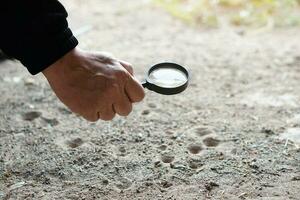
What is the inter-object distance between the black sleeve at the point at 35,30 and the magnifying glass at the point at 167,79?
13.4 inches

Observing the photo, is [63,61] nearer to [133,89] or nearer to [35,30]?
[35,30]

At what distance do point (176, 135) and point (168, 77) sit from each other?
39 centimetres

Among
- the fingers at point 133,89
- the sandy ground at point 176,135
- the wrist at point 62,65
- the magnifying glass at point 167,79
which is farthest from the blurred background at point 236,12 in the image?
the wrist at point 62,65

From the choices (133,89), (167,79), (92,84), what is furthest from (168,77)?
(92,84)

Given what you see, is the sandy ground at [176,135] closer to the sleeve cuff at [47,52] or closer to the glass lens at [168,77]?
the glass lens at [168,77]

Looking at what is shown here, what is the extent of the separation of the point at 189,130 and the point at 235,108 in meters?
0.29

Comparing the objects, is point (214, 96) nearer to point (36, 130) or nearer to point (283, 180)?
point (283, 180)

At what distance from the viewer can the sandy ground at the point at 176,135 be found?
1.69 m

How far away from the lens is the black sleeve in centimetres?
134

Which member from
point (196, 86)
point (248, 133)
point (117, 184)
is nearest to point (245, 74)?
point (196, 86)

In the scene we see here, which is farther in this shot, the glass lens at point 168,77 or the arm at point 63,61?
the glass lens at point 168,77

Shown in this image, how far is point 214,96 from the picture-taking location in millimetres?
2270

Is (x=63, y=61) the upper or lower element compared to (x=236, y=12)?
lower

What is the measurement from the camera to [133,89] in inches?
58.4
